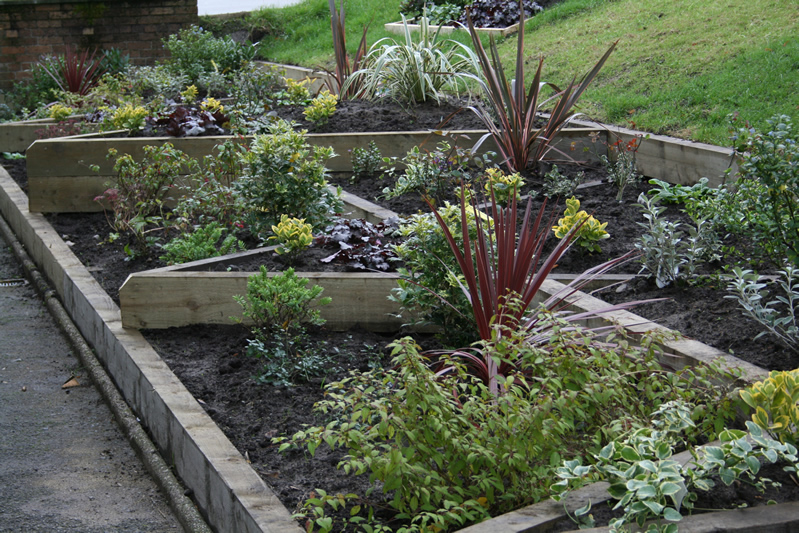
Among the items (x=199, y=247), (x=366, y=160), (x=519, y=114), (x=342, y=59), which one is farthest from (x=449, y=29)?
(x=199, y=247)

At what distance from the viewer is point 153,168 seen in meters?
5.12

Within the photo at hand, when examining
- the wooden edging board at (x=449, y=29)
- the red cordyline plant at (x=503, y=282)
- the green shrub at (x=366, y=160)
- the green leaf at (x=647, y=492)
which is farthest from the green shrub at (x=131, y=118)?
the green leaf at (x=647, y=492)

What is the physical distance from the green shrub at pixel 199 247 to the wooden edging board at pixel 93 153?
4.66 feet

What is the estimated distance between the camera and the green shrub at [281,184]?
440cm

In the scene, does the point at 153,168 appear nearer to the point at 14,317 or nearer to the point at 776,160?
the point at 14,317

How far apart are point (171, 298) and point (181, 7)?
8.64m

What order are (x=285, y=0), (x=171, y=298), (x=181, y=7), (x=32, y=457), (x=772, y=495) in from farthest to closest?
(x=285, y=0) → (x=181, y=7) → (x=171, y=298) → (x=32, y=457) → (x=772, y=495)

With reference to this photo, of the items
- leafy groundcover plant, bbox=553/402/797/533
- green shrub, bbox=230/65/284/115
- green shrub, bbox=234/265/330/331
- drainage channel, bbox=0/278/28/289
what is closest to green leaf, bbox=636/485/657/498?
leafy groundcover plant, bbox=553/402/797/533

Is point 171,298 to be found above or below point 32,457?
above

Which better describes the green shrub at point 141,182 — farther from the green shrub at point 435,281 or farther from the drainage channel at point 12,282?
the green shrub at point 435,281

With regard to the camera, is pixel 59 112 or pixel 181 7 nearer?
pixel 59 112

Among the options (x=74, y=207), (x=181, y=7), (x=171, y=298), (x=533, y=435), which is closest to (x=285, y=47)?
(x=181, y=7)

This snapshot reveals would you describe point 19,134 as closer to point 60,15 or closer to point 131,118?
point 131,118

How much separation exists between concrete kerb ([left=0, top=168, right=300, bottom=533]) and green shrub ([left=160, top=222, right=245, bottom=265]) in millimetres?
451
